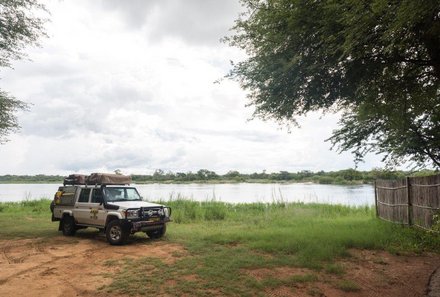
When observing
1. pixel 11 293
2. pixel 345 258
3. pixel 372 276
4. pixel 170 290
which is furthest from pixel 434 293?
pixel 11 293

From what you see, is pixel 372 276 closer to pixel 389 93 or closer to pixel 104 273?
pixel 389 93

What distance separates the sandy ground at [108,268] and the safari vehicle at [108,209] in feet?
1.96

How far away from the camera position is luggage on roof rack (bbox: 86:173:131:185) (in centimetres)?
1235

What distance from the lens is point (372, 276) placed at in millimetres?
7996

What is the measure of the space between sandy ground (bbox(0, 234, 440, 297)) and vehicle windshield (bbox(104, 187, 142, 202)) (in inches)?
59.7

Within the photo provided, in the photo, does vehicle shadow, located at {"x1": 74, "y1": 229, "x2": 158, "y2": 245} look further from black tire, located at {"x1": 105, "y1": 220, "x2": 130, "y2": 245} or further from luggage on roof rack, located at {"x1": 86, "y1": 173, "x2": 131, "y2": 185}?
luggage on roof rack, located at {"x1": 86, "y1": 173, "x2": 131, "y2": 185}

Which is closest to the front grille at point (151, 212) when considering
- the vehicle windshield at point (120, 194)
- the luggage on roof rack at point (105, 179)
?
the vehicle windshield at point (120, 194)

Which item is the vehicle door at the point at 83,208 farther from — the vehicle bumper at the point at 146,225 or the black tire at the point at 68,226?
the vehicle bumper at the point at 146,225

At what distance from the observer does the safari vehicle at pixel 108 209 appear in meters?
11.4

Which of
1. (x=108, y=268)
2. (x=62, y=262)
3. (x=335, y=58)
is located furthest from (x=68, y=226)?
(x=335, y=58)

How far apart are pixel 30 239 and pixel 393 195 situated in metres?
13.6

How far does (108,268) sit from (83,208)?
15.7 ft

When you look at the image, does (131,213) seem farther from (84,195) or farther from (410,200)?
(410,200)

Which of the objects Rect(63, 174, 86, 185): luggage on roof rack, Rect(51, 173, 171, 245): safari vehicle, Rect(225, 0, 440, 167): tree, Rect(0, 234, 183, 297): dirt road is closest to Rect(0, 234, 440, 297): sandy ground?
Rect(0, 234, 183, 297): dirt road
